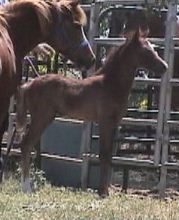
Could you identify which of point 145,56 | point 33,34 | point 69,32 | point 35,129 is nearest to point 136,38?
point 145,56

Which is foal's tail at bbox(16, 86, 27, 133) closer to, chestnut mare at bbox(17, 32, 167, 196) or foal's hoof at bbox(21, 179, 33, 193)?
chestnut mare at bbox(17, 32, 167, 196)

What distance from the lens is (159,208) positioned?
7.24 metres

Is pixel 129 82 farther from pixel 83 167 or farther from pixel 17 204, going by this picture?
pixel 17 204

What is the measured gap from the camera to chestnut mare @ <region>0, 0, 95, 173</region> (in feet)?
19.4

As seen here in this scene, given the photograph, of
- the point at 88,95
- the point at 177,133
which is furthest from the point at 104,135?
the point at 177,133

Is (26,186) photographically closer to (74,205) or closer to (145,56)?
(74,205)

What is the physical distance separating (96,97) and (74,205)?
1.87m

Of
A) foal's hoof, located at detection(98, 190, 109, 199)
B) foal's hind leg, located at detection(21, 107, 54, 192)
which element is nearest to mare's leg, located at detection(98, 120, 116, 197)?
foal's hoof, located at detection(98, 190, 109, 199)

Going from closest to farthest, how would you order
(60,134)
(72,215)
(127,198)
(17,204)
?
(72,215)
(17,204)
(127,198)
(60,134)

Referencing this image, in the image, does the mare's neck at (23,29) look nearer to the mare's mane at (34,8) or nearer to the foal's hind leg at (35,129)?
the mare's mane at (34,8)

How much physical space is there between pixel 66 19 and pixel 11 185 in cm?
274

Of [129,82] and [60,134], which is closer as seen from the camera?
[129,82]

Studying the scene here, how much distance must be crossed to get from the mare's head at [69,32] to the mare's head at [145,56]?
1868 mm

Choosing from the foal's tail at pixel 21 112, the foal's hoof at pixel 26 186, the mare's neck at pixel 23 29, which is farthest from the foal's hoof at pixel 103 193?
the mare's neck at pixel 23 29
